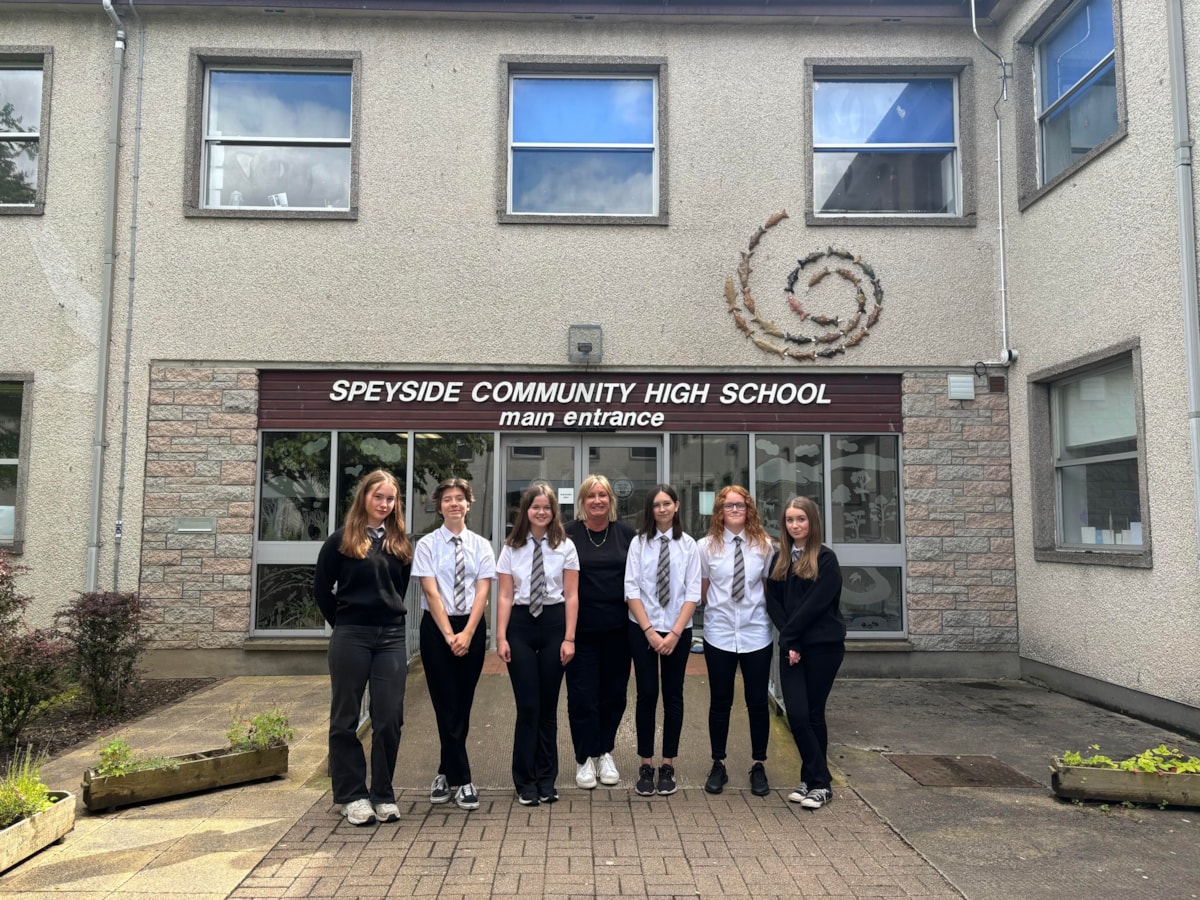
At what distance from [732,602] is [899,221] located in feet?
17.9

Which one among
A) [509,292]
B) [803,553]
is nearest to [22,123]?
[509,292]

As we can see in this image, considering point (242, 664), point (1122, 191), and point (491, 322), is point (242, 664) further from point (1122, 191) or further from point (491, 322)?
point (1122, 191)

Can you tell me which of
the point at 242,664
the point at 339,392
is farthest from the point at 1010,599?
the point at 242,664

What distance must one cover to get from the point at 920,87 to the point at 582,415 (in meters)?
4.86

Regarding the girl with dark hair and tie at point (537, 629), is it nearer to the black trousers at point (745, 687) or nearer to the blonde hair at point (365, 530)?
the blonde hair at point (365, 530)

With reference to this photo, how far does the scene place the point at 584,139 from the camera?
9141 mm

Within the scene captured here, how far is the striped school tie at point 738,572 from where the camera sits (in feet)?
16.3

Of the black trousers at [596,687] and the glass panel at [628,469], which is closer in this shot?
the black trousers at [596,687]

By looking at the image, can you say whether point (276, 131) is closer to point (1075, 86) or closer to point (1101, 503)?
point (1075, 86)

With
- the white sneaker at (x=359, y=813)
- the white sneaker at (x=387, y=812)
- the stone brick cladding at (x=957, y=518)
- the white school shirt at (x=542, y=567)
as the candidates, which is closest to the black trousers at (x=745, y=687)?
the white school shirt at (x=542, y=567)

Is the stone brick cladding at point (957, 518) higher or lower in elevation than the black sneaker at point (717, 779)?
higher

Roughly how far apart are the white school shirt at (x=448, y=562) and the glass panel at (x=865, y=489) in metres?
4.76

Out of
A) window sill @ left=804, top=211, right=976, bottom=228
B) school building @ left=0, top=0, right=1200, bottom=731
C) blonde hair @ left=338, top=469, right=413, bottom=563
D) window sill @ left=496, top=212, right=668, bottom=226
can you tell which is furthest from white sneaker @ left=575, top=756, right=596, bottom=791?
→ window sill @ left=804, top=211, right=976, bottom=228

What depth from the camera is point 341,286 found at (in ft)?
28.5
